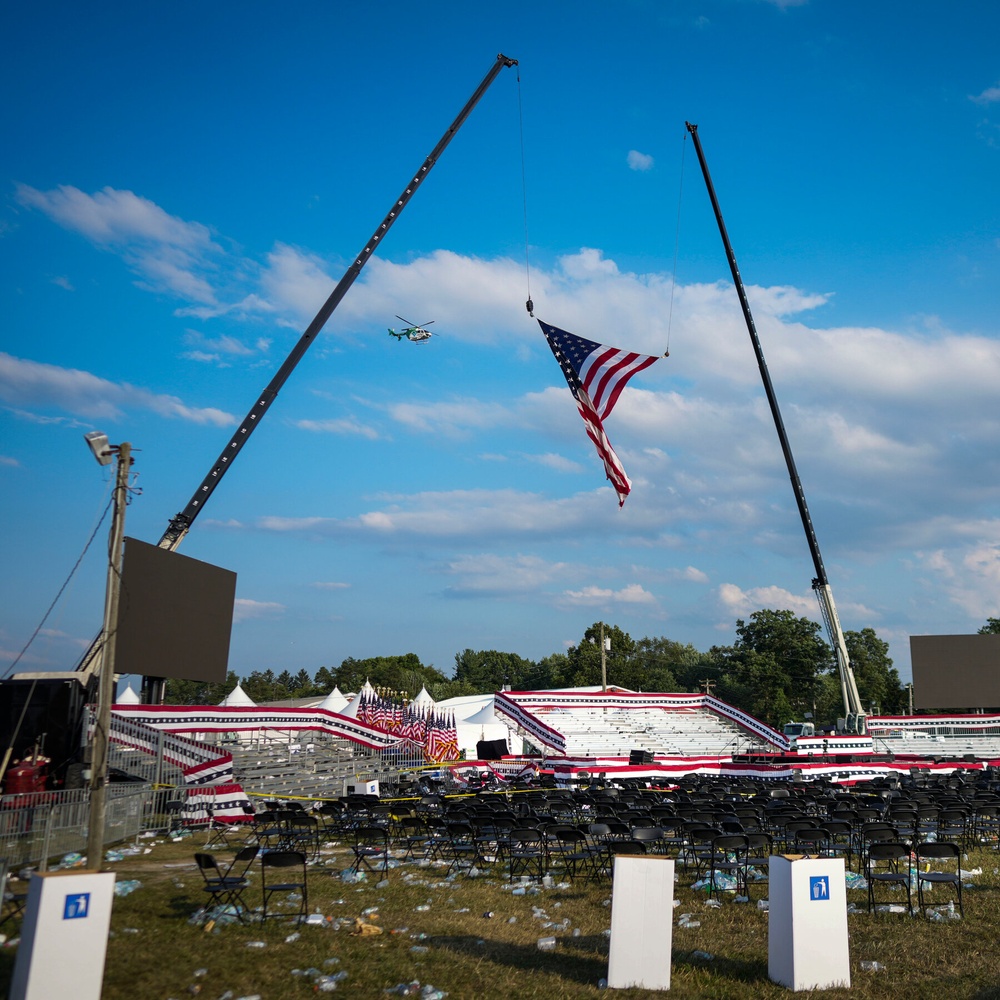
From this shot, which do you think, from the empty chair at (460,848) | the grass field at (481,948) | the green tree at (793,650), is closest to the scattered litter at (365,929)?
the grass field at (481,948)

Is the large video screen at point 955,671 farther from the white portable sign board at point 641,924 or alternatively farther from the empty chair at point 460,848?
the white portable sign board at point 641,924

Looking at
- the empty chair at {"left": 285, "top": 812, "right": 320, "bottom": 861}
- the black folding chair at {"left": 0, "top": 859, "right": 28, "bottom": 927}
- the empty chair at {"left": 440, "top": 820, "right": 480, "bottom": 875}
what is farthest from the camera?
the empty chair at {"left": 285, "top": 812, "right": 320, "bottom": 861}

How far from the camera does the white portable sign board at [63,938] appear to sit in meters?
6.51

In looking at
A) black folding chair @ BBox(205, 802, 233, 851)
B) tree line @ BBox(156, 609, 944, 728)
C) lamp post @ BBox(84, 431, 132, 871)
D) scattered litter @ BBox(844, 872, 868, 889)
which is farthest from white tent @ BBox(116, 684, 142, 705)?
scattered litter @ BBox(844, 872, 868, 889)

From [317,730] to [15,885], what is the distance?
878 inches

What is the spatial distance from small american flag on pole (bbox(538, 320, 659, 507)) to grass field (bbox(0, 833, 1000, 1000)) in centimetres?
1366

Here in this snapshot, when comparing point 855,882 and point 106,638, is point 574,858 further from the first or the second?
point 106,638

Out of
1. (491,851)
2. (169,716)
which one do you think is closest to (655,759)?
(169,716)

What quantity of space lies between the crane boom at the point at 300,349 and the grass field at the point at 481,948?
23145 millimetres

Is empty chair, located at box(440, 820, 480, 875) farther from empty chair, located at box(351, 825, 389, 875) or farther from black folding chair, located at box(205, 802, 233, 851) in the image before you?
black folding chair, located at box(205, 802, 233, 851)

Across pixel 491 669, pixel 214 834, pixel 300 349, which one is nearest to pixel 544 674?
pixel 491 669

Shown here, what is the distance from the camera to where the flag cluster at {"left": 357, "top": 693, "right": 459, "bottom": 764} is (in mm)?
36938

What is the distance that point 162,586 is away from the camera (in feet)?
90.9

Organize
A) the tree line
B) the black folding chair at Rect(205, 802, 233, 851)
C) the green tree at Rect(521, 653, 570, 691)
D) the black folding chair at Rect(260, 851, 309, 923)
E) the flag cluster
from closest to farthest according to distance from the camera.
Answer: the black folding chair at Rect(260, 851, 309, 923) < the black folding chair at Rect(205, 802, 233, 851) < the flag cluster < the tree line < the green tree at Rect(521, 653, 570, 691)
